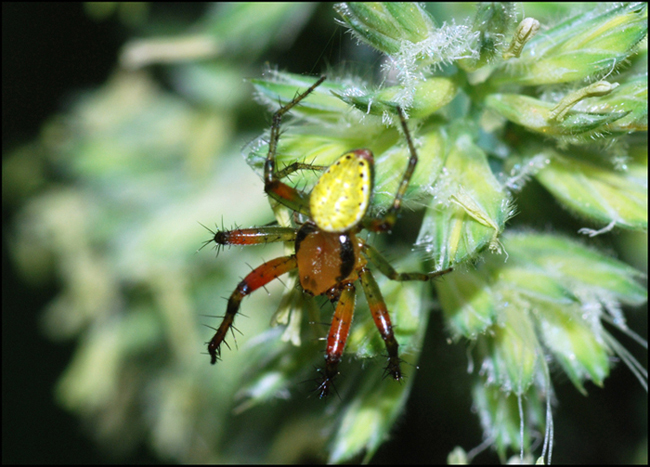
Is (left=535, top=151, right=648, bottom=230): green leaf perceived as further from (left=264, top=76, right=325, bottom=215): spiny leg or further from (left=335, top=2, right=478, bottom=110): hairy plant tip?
(left=264, top=76, right=325, bottom=215): spiny leg

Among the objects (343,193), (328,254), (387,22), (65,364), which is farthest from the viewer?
(65,364)

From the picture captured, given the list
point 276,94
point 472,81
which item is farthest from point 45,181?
point 472,81

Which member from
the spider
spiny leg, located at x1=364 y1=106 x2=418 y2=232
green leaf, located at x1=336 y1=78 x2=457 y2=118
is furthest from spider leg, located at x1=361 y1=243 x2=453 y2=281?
green leaf, located at x1=336 y1=78 x2=457 y2=118

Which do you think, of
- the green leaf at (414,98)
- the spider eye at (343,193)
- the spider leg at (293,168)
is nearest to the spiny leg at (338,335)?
the spider eye at (343,193)

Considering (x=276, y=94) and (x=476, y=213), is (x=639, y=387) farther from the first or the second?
(x=276, y=94)

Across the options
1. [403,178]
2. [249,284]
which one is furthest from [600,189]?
[249,284]

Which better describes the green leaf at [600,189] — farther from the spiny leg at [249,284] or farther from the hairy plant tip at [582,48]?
the spiny leg at [249,284]

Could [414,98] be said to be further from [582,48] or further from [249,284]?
[249,284]

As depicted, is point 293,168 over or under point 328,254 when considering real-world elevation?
over

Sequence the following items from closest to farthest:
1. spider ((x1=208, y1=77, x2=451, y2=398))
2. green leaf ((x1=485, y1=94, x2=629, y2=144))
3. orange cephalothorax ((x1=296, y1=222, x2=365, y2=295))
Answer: green leaf ((x1=485, y1=94, x2=629, y2=144))
spider ((x1=208, y1=77, x2=451, y2=398))
orange cephalothorax ((x1=296, y1=222, x2=365, y2=295))
